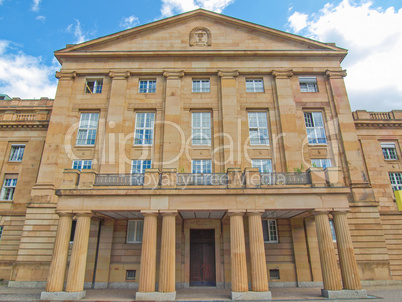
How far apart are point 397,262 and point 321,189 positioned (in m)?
12.3

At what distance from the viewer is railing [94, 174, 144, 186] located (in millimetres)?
14725

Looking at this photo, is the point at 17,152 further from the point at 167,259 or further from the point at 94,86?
the point at 167,259

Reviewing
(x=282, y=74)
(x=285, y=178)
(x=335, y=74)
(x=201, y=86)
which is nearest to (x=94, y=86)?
(x=201, y=86)

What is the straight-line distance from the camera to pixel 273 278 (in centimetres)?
1697

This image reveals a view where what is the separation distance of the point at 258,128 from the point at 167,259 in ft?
40.9

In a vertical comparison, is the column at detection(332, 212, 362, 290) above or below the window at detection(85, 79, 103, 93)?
below

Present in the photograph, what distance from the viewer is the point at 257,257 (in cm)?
1305

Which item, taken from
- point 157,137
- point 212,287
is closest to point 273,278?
point 212,287

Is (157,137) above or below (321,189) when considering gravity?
above

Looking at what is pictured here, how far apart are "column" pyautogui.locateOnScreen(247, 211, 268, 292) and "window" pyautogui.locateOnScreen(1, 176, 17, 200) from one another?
21.4m

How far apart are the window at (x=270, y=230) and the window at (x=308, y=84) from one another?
1188cm

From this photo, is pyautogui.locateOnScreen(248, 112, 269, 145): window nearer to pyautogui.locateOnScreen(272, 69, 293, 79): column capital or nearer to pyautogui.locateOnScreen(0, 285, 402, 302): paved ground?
pyautogui.locateOnScreen(272, 69, 293, 79): column capital

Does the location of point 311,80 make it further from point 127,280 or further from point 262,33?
point 127,280

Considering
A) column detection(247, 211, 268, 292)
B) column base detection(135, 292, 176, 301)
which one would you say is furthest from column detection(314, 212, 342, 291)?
column base detection(135, 292, 176, 301)
